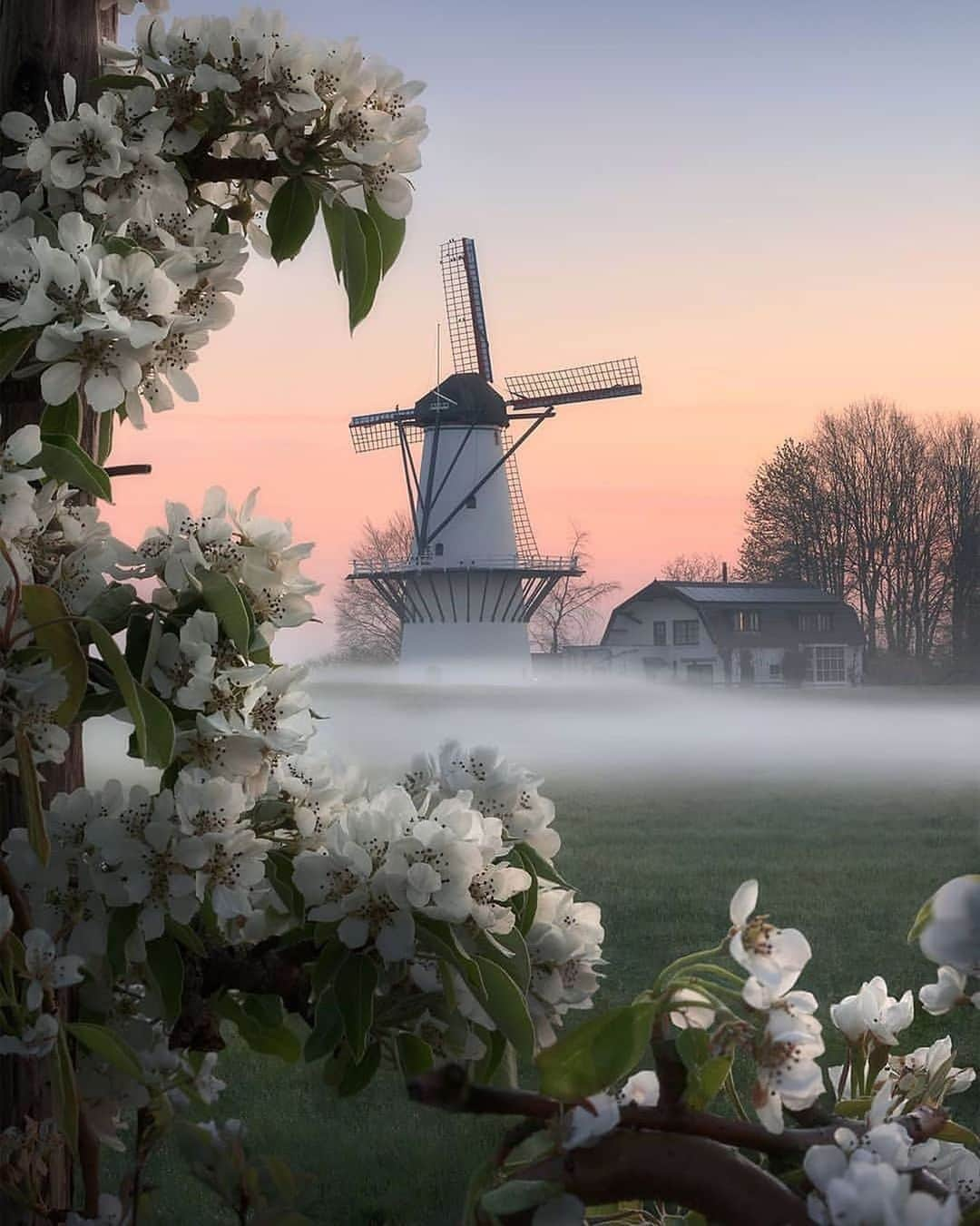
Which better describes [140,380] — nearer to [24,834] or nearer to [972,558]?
[24,834]

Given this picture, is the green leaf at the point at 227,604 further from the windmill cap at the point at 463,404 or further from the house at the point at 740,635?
the windmill cap at the point at 463,404

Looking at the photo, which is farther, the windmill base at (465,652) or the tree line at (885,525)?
the windmill base at (465,652)

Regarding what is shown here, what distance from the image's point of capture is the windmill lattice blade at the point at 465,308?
14.1 metres

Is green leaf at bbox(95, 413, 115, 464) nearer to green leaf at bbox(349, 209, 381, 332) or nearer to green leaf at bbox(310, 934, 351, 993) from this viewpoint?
green leaf at bbox(349, 209, 381, 332)

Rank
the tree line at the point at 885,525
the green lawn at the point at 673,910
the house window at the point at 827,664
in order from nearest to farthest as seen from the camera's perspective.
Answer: the green lawn at the point at 673,910, the tree line at the point at 885,525, the house window at the point at 827,664

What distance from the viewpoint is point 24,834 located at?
0.99m

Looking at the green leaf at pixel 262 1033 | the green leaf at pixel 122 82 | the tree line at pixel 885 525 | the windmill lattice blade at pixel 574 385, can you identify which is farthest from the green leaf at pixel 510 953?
the windmill lattice blade at pixel 574 385

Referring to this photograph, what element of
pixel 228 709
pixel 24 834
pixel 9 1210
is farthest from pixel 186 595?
pixel 9 1210

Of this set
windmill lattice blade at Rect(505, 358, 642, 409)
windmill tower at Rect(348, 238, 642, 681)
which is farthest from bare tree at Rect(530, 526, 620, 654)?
windmill lattice blade at Rect(505, 358, 642, 409)

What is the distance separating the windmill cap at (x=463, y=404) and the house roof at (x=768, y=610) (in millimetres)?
2424

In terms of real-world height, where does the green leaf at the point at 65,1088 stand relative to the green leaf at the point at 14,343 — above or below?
below

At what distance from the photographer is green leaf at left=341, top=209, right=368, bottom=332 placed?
42.0 inches

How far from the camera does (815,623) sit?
1220 cm

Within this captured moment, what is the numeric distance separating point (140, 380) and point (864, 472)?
12165mm
